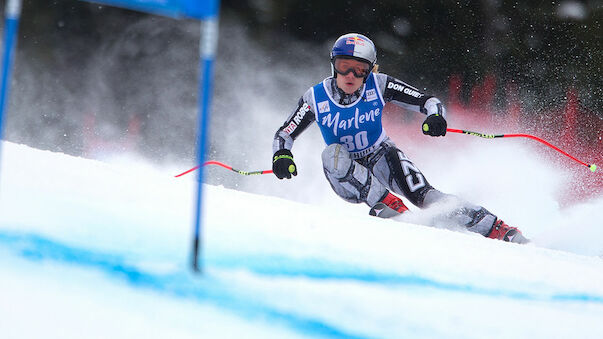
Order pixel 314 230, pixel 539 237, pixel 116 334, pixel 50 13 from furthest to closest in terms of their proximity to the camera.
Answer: pixel 50 13
pixel 539 237
pixel 314 230
pixel 116 334

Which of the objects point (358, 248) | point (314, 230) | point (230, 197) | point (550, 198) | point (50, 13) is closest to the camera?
point (358, 248)

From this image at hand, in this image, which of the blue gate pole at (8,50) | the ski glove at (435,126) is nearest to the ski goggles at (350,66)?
the ski glove at (435,126)

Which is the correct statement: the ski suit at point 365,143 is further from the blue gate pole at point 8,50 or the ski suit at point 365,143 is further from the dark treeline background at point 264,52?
the dark treeline background at point 264,52

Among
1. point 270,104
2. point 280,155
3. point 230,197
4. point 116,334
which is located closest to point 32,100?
point 270,104

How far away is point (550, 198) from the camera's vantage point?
5.91m

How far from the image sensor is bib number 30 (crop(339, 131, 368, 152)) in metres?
3.81

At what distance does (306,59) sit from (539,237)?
3.44 m

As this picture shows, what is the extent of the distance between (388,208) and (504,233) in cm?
71

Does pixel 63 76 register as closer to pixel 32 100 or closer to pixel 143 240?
pixel 32 100

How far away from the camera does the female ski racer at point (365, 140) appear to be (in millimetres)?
3559

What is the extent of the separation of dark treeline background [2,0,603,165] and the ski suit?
2.64 m

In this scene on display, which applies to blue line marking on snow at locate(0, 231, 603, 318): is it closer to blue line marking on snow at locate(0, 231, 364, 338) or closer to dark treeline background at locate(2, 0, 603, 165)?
blue line marking on snow at locate(0, 231, 364, 338)

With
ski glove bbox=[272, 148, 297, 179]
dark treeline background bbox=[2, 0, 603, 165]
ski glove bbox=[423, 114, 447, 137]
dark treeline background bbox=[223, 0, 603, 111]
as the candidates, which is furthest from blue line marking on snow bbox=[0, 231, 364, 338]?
dark treeline background bbox=[223, 0, 603, 111]

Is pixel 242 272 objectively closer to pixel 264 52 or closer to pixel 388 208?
pixel 388 208
